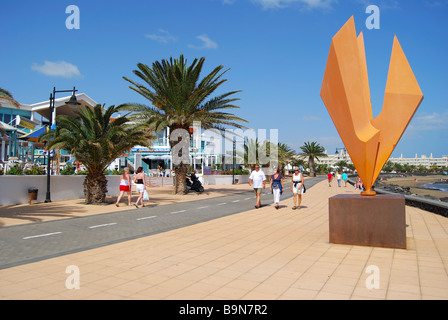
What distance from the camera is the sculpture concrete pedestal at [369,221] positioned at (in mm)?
6469

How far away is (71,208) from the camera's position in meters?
13.7

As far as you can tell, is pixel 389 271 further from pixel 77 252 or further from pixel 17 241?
pixel 17 241

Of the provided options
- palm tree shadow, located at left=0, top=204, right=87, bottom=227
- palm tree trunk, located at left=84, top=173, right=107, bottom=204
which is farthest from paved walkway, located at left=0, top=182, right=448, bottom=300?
palm tree trunk, located at left=84, top=173, right=107, bottom=204

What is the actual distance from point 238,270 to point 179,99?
15632mm

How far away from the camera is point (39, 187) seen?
15.5 m

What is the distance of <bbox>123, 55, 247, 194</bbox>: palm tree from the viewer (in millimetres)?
19656

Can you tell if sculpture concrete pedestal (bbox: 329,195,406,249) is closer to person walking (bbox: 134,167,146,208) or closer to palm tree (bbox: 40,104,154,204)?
person walking (bbox: 134,167,146,208)

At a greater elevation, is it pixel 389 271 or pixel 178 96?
pixel 178 96

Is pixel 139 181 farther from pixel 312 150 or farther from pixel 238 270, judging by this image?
pixel 312 150

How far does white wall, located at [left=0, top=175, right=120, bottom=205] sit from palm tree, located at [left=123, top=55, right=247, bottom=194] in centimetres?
521

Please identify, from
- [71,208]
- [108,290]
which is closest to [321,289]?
[108,290]

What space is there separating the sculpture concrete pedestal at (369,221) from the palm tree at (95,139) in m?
10.1

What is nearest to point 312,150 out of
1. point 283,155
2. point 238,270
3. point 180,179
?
point 283,155
